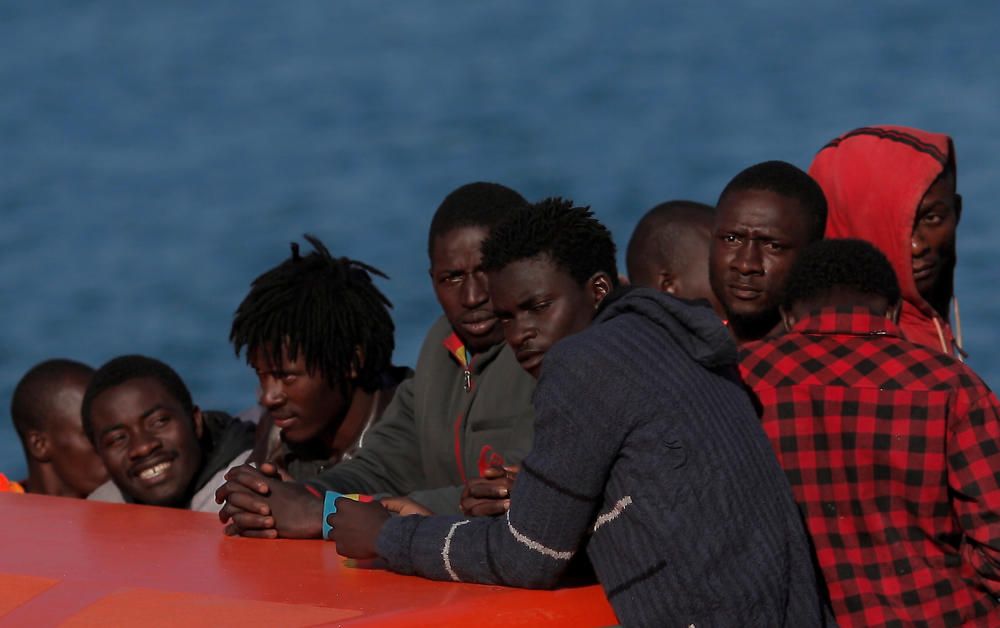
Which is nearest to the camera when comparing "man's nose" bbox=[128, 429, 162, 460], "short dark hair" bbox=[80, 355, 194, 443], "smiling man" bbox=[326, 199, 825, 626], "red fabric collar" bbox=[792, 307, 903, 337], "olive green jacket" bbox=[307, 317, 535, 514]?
"smiling man" bbox=[326, 199, 825, 626]

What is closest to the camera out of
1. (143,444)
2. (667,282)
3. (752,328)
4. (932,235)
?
(752,328)

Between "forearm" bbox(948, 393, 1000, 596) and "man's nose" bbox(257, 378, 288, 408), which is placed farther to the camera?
"man's nose" bbox(257, 378, 288, 408)

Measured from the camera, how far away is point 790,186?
4.31m

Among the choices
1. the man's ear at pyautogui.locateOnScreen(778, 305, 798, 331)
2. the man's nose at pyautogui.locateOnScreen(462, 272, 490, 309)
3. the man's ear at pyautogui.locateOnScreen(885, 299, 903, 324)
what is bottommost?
the man's ear at pyautogui.locateOnScreen(885, 299, 903, 324)

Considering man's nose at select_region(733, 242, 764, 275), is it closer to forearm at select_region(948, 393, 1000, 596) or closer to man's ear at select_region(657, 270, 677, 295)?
man's ear at select_region(657, 270, 677, 295)

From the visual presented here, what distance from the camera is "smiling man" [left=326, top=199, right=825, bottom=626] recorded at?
2863 millimetres

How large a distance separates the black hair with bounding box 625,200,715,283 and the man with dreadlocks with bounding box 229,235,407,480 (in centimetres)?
86

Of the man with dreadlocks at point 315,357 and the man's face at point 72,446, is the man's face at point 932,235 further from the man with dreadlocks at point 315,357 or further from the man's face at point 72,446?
the man's face at point 72,446

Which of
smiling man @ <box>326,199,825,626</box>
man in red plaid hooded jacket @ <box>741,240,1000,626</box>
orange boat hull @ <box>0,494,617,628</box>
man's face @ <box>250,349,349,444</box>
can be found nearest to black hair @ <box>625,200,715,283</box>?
man's face @ <box>250,349,349,444</box>

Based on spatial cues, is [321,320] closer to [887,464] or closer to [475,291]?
[475,291]

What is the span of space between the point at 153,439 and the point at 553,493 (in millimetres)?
2058

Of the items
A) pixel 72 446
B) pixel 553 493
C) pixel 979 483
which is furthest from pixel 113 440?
pixel 979 483

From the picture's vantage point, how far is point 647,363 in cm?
292

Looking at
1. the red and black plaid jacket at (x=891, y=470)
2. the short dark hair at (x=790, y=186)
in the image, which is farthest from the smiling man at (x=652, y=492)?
the short dark hair at (x=790, y=186)
